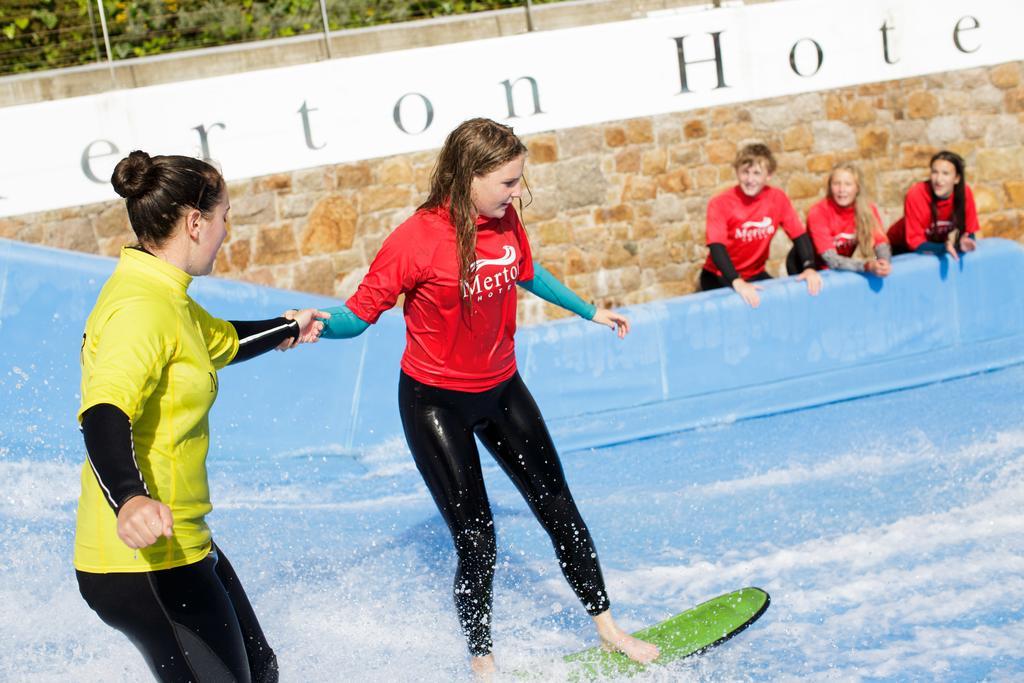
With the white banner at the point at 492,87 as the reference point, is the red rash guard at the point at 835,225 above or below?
below

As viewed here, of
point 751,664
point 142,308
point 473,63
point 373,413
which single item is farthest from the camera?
point 473,63

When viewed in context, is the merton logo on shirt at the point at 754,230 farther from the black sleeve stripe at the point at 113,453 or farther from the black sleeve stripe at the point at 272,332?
the black sleeve stripe at the point at 113,453

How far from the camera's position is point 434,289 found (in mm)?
3402

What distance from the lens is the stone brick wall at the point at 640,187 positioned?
24.8 ft

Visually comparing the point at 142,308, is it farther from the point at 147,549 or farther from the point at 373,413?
the point at 373,413

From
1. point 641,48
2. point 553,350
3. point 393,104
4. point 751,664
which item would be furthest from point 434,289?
point 641,48

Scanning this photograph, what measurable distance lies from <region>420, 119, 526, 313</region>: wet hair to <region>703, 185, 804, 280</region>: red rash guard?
12.4 ft

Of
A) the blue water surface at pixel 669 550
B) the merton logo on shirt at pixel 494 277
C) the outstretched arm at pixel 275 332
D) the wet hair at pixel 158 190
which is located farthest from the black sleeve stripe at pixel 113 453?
the blue water surface at pixel 669 550

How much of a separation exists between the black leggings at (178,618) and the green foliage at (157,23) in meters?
5.75

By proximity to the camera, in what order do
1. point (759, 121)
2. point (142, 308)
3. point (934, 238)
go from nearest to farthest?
point (142, 308), point (934, 238), point (759, 121)

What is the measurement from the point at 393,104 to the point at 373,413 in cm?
245

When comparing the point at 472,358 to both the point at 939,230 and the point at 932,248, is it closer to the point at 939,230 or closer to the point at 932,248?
the point at 932,248

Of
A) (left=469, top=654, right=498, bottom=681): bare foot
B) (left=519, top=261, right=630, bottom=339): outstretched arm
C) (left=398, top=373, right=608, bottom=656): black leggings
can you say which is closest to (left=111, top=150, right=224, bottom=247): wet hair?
(left=398, top=373, right=608, bottom=656): black leggings

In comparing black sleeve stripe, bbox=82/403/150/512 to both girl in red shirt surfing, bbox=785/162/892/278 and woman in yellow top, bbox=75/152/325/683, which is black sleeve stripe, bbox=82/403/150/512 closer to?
woman in yellow top, bbox=75/152/325/683
